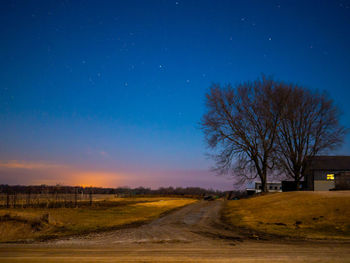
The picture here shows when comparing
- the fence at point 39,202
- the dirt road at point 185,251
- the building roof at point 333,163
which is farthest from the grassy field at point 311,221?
the fence at point 39,202

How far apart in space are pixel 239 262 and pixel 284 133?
27.2m

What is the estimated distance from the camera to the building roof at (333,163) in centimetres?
4047

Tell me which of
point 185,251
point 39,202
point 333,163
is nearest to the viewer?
point 185,251

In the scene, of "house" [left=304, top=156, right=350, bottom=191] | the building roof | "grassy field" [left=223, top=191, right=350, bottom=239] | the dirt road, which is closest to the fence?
"grassy field" [left=223, top=191, right=350, bottom=239]

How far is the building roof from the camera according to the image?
40469mm

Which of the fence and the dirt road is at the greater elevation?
the dirt road

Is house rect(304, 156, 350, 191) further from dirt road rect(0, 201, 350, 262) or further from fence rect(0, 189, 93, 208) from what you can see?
dirt road rect(0, 201, 350, 262)

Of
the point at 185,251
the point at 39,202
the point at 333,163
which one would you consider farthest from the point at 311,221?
the point at 39,202

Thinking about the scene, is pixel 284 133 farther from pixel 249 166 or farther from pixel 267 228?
pixel 267 228

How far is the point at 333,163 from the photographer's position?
41844 millimetres

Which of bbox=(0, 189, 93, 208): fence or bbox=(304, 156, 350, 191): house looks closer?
bbox=(0, 189, 93, 208): fence

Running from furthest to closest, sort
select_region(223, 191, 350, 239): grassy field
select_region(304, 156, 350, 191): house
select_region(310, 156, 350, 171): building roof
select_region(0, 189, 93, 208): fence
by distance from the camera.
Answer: select_region(310, 156, 350, 171): building roof < select_region(304, 156, 350, 191): house < select_region(0, 189, 93, 208): fence < select_region(223, 191, 350, 239): grassy field

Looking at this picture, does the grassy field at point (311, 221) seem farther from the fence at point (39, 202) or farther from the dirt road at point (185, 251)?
the fence at point (39, 202)

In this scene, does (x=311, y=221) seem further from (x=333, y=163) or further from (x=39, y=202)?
(x=39, y=202)
